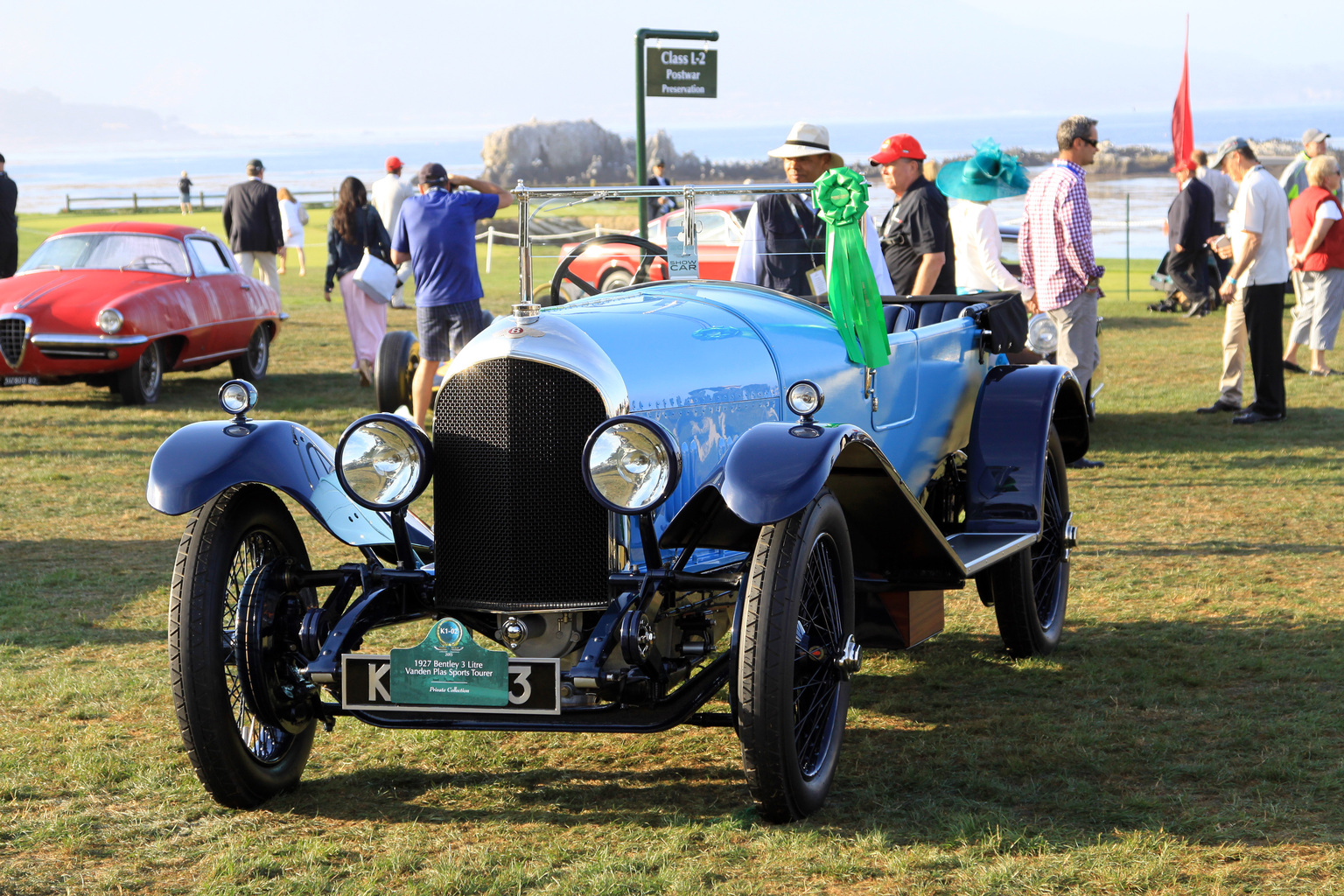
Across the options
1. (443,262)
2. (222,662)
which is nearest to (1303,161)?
(443,262)

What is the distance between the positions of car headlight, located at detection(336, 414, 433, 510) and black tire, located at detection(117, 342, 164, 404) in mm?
8226

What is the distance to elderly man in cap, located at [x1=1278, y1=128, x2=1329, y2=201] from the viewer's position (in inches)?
469

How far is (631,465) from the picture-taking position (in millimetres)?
3428

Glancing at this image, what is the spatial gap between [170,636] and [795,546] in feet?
5.43

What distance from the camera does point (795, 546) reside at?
132 inches

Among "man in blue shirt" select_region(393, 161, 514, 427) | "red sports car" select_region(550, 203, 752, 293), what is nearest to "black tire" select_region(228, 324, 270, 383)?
"man in blue shirt" select_region(393, 161, 514, 427)

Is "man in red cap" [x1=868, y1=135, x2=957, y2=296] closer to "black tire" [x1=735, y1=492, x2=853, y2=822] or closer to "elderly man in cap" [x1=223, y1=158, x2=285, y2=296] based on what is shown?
"black tire" [x1=735, y1=492, x2=853, y2=822]

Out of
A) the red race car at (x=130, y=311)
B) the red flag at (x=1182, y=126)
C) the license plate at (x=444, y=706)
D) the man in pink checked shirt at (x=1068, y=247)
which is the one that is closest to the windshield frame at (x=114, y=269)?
the red race car at (x=130, y=311)

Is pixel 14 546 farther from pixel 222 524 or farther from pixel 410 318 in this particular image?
pixel 410 318

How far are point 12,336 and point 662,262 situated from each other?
7547 millimetres

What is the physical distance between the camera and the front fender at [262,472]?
3.64 meters

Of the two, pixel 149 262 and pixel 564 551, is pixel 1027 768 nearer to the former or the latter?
pixel 564 551

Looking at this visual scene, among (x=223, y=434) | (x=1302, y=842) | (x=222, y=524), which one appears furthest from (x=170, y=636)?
(x=1302, y=842)

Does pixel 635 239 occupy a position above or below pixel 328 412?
above
